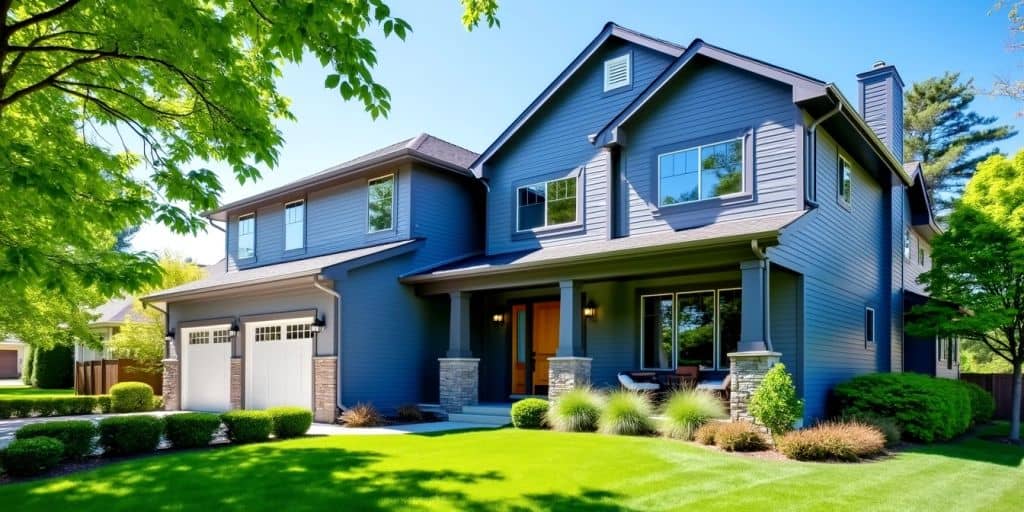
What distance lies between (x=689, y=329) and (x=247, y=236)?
13.8 meters

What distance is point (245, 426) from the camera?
10.6 meters

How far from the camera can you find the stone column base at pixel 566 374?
12.4 m

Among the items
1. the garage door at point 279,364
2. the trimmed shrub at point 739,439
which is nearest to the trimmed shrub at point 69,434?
the garage door at point 279,364

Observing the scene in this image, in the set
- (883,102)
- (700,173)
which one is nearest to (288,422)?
(700,173)

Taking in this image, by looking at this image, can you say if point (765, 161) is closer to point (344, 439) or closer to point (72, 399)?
point (344, 439)

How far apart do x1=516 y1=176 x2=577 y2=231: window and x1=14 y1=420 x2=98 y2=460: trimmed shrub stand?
30.5ft

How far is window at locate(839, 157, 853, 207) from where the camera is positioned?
13266 millimetres

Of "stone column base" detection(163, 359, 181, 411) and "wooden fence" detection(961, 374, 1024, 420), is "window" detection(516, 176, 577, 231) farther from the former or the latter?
"wooden fence" detection(961, 374, 1024, 420)

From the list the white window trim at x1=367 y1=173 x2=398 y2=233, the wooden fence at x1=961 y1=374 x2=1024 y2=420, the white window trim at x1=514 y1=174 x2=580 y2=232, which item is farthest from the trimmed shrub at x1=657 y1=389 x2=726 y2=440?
the wooden fence at x1=961 y1=374 x2=1024 y2=420

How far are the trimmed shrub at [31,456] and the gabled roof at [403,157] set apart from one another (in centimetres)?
761

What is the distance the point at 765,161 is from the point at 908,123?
Answer: 27.1m

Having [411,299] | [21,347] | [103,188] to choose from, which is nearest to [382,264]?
[411,299]

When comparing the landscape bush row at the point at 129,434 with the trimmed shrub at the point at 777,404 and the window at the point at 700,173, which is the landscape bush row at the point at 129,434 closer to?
Answer: the trimmed shrub at the point at 777,404

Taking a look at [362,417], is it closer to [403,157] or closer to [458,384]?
[458,384]
